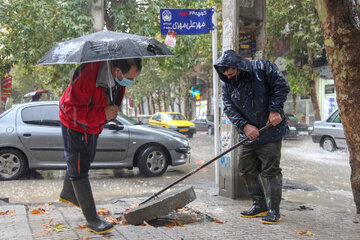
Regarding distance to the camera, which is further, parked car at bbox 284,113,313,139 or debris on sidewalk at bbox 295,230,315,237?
parked car at bbox 284,113,313,139

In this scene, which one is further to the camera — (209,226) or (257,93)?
(257,93)

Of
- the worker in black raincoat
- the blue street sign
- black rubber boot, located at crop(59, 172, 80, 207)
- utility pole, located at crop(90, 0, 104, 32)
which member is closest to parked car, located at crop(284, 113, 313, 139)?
utility pole, located at crop(90, 0, 104, 32)

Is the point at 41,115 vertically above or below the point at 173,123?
above

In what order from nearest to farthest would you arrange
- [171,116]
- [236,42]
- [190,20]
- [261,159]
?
[261,159], [236,42], [190,20], [171,116]

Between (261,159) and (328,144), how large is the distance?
10.7 metres

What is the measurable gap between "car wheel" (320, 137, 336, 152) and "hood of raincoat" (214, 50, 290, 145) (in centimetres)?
1042

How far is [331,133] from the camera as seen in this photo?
44.8 ft

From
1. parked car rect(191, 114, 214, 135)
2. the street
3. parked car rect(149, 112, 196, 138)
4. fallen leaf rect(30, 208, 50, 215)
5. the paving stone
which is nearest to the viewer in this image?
the paving stone

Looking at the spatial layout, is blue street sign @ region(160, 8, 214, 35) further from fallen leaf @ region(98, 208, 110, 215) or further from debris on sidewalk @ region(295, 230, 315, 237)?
debris on sidewalk @ region(295, 230, 315, 237)

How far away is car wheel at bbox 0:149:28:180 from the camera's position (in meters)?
7.96

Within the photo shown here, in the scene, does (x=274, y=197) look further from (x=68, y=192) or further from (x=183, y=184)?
(x=183, y=184)

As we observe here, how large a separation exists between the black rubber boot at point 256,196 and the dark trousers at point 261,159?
0.26 ft

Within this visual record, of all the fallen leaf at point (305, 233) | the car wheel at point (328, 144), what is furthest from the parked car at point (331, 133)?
the fallen leaf at point (305, 233)

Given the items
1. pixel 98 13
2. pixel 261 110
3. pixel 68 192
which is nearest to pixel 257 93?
pixel 261 110
